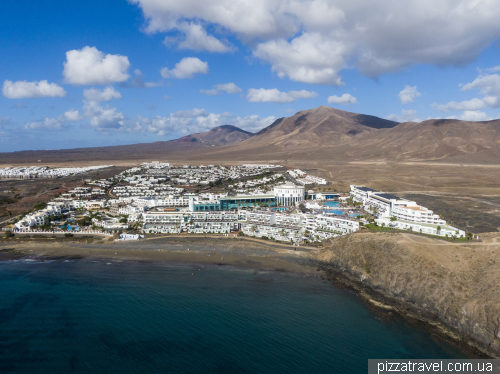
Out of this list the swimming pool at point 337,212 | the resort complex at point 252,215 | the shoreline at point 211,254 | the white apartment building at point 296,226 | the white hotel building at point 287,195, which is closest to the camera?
the shoreline at point 211,254

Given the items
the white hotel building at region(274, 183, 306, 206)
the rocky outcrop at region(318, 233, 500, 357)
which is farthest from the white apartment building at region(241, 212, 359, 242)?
the white hotel building at region(274, 183, 306, 206)

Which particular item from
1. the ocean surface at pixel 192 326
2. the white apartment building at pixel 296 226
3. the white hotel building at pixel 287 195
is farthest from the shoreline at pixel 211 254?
the white hotel building at pixel 287 195

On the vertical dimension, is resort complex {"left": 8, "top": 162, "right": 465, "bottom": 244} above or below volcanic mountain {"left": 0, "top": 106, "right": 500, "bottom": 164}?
below

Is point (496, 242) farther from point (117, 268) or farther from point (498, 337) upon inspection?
point (117, 268)

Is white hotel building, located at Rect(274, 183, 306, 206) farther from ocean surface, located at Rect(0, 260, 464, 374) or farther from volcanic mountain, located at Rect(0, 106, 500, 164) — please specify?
volcanic mountain, located at Rect(0, 106, 500, 164)

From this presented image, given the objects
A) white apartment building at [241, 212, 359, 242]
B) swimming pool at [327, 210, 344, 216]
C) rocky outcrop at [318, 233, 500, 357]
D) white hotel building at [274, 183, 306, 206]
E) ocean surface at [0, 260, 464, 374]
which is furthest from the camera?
white hotel building at [274, 183, 306, 206]

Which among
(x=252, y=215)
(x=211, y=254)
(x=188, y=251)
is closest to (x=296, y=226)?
(x=252, y=215)

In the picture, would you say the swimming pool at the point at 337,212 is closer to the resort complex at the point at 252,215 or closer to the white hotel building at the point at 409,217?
the resort complex at the point at 252,215

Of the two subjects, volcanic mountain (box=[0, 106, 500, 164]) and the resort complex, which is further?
volcanic mountain (box=[0, 106, 500, 164])
